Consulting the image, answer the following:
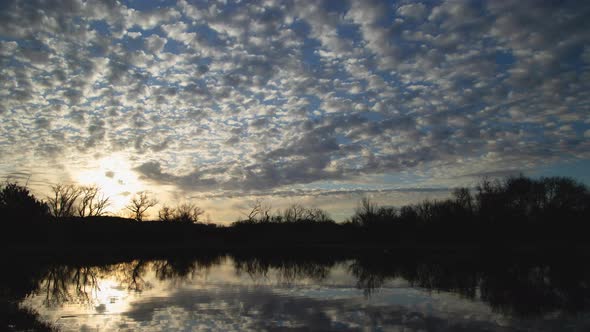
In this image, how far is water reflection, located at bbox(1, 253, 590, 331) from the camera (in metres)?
13.3

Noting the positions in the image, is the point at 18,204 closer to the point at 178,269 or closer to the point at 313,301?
the point at 178,269

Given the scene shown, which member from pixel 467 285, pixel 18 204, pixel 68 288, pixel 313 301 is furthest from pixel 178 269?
pixel 18 204

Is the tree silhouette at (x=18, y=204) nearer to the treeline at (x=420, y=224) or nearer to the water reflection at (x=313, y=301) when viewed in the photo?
the treeline at (x=420, y=224)

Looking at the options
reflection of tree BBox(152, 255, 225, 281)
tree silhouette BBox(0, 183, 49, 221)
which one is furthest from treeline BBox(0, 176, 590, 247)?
reflection of tree BBox(152, 255, 225, 281)

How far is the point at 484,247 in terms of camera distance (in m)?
61.5

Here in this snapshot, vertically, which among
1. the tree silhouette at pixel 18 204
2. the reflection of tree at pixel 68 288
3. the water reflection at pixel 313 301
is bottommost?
the water reflection at pixel 313 301

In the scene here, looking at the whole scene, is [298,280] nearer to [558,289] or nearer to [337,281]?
[337,281]

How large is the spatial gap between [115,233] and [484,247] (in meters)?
66.3

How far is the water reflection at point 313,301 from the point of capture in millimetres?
13273

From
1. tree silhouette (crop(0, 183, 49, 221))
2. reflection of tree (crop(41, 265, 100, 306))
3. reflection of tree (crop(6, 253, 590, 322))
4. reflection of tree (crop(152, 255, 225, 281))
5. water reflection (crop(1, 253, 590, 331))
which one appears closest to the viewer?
water reflection (crop(1, 253, 590, 331))

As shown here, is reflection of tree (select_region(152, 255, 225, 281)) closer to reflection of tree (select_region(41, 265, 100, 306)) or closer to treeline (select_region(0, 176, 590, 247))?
reflection of tree (select_region(41, 265, 100, 306))

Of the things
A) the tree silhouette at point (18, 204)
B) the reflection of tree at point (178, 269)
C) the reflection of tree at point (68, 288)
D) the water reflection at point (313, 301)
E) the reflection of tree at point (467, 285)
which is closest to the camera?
the water reflection at point (313, 301)

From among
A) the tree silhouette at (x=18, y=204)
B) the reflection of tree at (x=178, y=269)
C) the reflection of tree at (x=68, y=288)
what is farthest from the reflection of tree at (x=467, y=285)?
the tree silhouette at (x=18, y=204)

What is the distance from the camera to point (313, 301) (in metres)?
17.5
